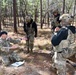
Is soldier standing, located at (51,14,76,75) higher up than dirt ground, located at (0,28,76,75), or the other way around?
soldier standing, located at (51,14,76,75)

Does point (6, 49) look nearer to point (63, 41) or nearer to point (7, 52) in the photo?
point (7, 52)

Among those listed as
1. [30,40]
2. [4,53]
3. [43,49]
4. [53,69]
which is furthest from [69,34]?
[43,49]

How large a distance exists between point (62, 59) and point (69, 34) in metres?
0.71

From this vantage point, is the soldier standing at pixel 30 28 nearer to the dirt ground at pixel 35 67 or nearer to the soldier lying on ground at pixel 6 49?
the dirt ground at pixel 35 67

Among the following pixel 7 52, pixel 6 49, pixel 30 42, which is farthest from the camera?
pixel 30 42

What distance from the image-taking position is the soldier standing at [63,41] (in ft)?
13.0

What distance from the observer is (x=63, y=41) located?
13.3ft

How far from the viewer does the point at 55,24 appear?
686 cm

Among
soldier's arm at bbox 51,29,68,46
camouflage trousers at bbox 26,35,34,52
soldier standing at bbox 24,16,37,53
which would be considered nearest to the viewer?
soldier's arm at bbox 51,29,68,46

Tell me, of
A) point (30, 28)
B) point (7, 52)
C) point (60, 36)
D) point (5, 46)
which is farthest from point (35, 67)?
point (60, 36)

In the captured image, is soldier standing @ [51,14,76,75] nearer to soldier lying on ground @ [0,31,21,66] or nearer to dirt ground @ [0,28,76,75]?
dirt ground @ [0,28,76,75]

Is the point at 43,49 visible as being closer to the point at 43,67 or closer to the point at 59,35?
the point at 43,67

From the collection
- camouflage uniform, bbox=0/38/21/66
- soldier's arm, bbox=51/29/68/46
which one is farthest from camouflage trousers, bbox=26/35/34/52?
soldier's arm, bbox=51/29/68/46

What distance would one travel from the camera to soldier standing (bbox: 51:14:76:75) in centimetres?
397
